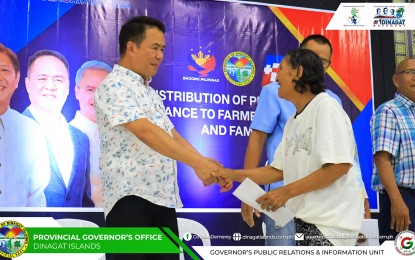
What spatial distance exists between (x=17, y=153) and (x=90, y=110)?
21.9 inches

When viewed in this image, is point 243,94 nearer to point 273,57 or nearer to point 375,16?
point 273,57

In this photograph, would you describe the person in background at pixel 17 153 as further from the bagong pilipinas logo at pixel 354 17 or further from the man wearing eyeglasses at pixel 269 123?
the bagong pilipinas logo at pixel 354 17

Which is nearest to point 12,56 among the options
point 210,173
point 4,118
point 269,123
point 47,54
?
point 47,54

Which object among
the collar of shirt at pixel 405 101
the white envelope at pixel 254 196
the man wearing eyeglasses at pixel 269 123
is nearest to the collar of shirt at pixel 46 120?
the man wearing eyeglasses at pixel 269 123

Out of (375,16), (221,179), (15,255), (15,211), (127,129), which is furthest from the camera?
(375,16)

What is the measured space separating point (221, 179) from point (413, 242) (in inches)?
50.0

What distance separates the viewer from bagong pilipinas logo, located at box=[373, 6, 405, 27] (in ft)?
13.6

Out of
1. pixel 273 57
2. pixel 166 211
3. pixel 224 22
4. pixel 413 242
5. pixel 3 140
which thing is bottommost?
pixel 413 242

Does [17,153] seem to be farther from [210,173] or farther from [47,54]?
[210,173]

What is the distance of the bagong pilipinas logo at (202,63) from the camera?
4.17 meters

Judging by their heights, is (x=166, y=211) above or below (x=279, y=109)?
below

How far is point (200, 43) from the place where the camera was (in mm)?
4215

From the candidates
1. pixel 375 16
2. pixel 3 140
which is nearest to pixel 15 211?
pixel 3 140

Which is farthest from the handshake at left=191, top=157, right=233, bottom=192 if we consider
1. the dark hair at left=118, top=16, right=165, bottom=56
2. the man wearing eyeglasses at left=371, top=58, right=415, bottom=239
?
the man wearing eyeglasses at left=371, top=58, right=415, bottom=239
